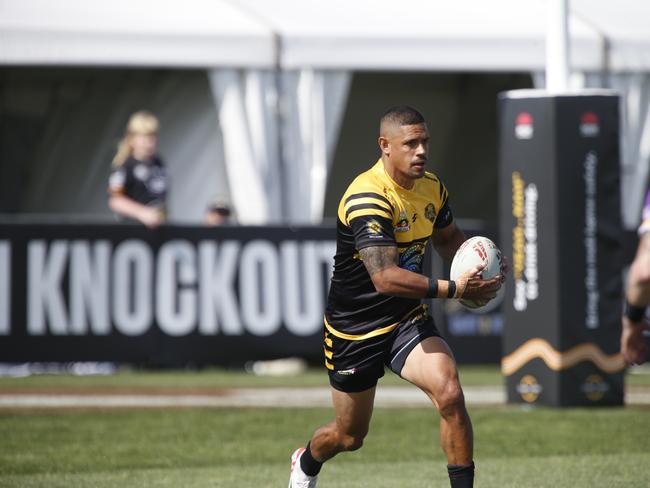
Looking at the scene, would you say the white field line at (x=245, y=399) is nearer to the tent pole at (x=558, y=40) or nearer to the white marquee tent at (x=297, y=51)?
the tent pole at (x=558, y=40)

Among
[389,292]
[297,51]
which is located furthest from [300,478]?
[297,51]

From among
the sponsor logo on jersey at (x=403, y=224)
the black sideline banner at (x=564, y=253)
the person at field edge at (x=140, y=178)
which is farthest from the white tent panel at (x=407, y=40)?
the sponsor logo on jersey at (x=403, y=224)

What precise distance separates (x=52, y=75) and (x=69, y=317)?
6.73m

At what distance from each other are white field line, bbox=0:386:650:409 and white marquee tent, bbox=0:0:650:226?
4.63 metres

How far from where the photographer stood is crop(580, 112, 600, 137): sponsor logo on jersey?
1306 centimetres

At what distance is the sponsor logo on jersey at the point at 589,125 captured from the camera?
13062 millimetres

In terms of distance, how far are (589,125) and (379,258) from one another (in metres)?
6.34

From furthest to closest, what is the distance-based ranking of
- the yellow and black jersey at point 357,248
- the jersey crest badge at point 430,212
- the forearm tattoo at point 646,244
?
the jersey crest badge at point 430,212
the yellow and black jersey at point 357,248
the forearm tattoo at point 646,244

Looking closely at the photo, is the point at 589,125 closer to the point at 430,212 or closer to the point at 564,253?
the point at 564,253

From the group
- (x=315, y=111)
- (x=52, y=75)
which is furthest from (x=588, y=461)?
(x=52, y=75)

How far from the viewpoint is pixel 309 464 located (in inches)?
313

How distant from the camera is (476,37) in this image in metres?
18.9

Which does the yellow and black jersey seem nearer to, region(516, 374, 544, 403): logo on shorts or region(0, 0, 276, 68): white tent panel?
region(516, 374, 544, 403): logo on shorts

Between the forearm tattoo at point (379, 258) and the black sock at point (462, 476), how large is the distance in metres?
1.09
